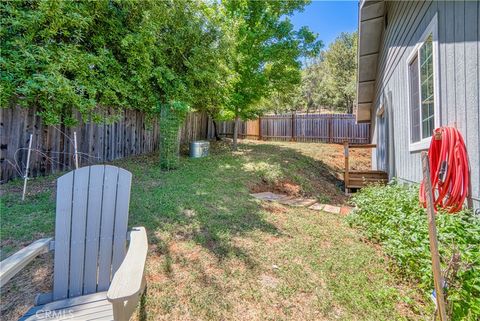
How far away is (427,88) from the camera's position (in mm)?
3541

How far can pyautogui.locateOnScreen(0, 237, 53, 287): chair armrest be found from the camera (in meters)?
1.34

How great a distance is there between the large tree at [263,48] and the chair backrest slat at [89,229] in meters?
6.81

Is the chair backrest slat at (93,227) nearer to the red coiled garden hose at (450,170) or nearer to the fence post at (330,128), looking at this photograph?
the red coiled garden hose at (450,170)

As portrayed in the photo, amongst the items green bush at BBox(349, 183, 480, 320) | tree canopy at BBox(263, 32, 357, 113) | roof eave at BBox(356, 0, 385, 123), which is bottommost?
green bush at BBox(349, 183, 480, 320)

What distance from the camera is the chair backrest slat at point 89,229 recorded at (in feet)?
5.97

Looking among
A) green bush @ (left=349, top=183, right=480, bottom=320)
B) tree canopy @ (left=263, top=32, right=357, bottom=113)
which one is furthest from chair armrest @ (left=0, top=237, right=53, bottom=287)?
tree canopy @ (left=263, top=32, right=357, bottom=113)

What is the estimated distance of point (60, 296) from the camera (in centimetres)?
175

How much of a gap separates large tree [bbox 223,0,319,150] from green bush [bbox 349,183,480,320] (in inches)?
237

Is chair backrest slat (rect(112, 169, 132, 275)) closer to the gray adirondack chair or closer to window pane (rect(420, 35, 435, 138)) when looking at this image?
the gray adirondack chair

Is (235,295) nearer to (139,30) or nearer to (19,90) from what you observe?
(19,90)

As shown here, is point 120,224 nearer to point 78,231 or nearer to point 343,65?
point 78,231

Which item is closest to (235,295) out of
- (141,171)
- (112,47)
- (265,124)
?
(141,171)

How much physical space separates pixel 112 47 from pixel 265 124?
33.6 feet

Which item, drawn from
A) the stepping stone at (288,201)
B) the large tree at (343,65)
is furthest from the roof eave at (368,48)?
the large tree at (343,65)
